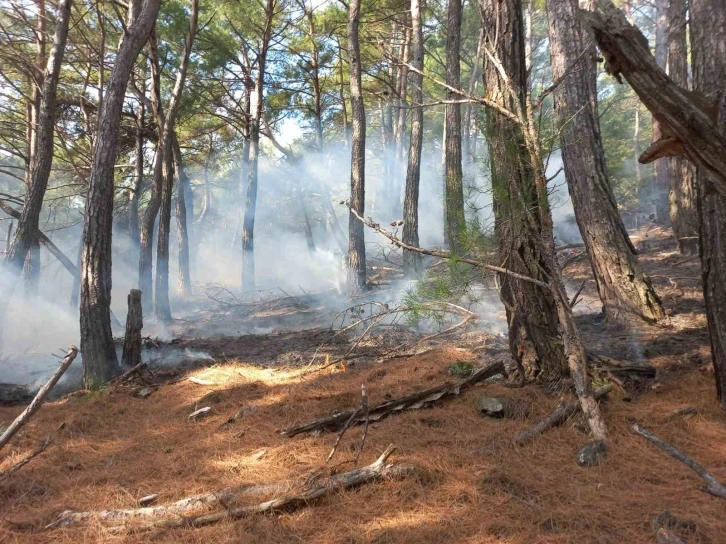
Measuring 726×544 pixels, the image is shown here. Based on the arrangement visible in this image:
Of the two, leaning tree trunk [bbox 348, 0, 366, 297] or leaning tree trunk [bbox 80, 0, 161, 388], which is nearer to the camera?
leaning tree trunk [bbox 80, 0, 161, 388]

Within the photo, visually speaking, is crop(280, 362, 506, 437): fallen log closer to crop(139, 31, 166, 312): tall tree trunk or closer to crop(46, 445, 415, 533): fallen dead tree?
crop(46, 445, 415, 533): fallen dead tree

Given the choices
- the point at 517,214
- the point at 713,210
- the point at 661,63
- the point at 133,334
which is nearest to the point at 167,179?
the point at 133,334

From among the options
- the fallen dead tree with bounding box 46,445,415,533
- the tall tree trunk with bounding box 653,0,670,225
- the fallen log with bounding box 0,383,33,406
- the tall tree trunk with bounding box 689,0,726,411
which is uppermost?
the tall tree trunk with bounding box 653,0,670,225

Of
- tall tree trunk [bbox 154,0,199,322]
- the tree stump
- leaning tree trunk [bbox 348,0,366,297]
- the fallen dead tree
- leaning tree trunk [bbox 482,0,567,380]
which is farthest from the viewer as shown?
tall tree trunk [bbox 154,0,199,322]

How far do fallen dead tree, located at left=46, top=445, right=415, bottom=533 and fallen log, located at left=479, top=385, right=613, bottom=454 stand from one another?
71 cm

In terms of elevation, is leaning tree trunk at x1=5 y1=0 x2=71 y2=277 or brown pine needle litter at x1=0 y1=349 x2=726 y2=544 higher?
leaning tree trunk at x1=5 y1=0 x2=71 y2=277

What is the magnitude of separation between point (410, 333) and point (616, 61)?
5458mm

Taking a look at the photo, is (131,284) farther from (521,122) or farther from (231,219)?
(521,122)

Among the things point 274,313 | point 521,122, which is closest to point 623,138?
point 274,313

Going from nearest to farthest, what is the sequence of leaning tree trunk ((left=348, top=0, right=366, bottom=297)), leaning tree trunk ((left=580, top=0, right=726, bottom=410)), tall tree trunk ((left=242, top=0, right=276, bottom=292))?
leaning tree trunk ((left=580, top=0, right=726, bottom=410))
leaning tree trunk ((left=348, top=0, right=366, bottom=297))
tall tree trunk ((left=242, top=0, right=276, bottom=292))

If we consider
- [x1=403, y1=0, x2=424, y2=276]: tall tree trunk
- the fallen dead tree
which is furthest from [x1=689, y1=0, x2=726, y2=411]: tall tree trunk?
[x1=403, y1=0, x2=424, y2=276]: tall tree trunk

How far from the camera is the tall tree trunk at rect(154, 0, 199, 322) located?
11.4 m

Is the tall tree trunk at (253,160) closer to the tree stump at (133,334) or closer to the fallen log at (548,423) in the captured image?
the tree stump at (133,334)

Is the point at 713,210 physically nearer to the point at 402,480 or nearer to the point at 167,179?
the point at 402,480
